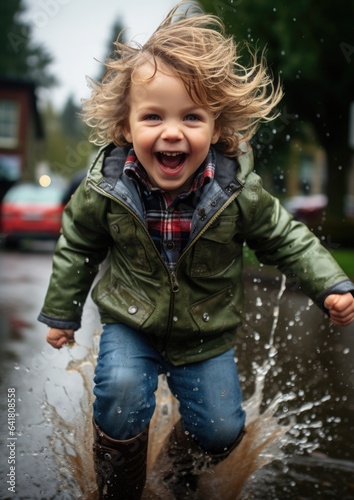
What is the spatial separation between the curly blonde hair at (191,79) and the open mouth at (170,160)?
19 centimetres

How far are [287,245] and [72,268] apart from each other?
821 mm

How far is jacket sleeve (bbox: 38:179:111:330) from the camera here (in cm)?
306

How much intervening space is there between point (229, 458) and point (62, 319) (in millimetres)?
910

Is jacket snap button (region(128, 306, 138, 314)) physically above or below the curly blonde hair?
below

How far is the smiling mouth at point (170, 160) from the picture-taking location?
2.77 metres

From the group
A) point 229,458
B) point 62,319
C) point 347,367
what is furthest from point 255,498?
point 347,367

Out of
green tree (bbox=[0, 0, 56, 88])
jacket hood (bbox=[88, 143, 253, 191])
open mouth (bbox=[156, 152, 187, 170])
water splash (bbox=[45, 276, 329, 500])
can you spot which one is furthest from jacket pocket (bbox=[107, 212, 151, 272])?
green tree (bbox=[0, 0, 56, 88])

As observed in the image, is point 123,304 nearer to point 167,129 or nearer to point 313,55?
point 167,129

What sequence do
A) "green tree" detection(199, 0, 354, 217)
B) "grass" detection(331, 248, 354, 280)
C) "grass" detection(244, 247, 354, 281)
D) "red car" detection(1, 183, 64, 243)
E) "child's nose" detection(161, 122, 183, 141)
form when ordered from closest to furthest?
"child's nose" detection(161, 122, 183, 141) → "grass" detection(244, 247, 354, 281) → "grass" detection(331, 248, 354, 280) → "green tree" detection(199, 0, 354, 217) → "red car" detection(1, 183, 64, 243)

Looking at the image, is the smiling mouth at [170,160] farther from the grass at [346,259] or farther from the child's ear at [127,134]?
the grass at [346,259]

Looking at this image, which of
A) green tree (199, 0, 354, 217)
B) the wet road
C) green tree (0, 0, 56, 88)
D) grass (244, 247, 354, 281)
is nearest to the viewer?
the wet road

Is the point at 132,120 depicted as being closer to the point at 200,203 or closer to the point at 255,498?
the point at 200,203

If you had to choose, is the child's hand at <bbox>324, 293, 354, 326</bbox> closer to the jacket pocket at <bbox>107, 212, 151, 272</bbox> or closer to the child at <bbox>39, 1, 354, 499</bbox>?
the child at <bbox>39, 1, 354, 499</bbox>

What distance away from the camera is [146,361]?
287 centimetres
